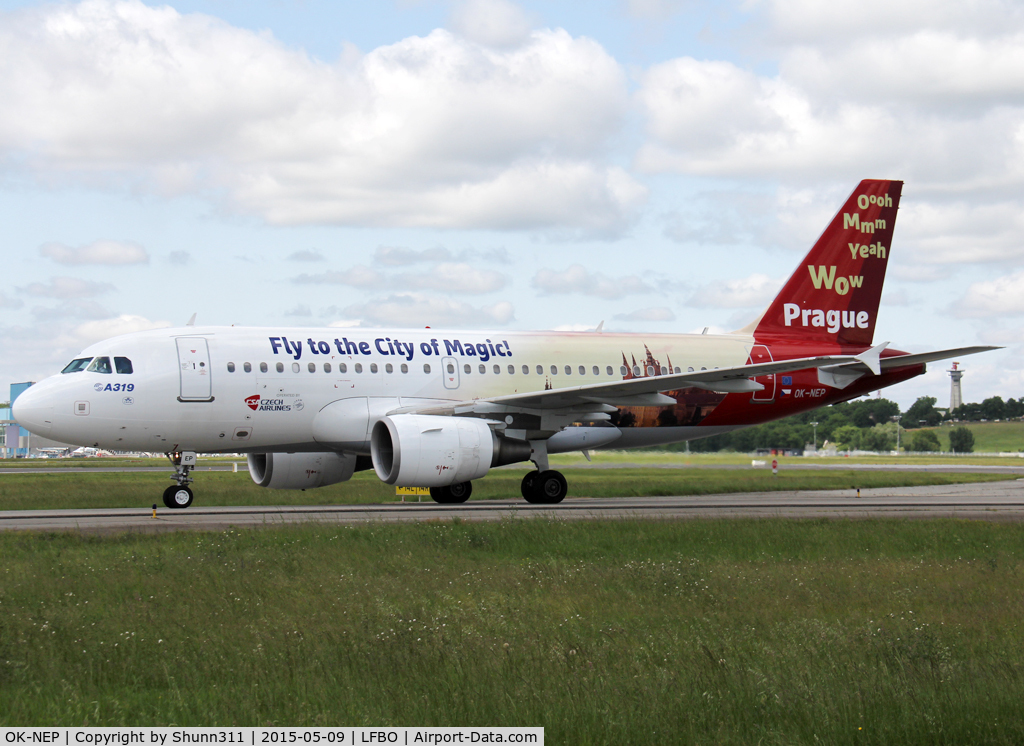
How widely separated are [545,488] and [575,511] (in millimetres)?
4306

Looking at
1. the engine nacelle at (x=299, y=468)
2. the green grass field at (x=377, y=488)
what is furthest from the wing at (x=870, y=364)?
the engine nacelle at (x=299, y=468)

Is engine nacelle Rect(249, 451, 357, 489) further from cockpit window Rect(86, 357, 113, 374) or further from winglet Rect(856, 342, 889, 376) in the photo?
winglet Rect(856, 342, 889, 376)

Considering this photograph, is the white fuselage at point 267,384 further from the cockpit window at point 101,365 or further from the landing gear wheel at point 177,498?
the landing gear wheel at point 177,498

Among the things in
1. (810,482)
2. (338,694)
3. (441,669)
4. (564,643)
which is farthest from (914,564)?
(810,482)

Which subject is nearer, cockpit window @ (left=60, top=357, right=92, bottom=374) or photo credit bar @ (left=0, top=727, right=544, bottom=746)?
photo credit bar @ (left=0, top=727, right=544, bottom=746)

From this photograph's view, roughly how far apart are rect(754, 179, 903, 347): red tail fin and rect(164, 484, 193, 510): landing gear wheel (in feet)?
52.2

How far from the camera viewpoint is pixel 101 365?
76.1 ft

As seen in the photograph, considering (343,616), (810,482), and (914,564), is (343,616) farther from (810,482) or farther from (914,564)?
(810,482)

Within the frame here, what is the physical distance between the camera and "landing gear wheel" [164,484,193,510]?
23188 millimetres

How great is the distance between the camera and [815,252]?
30.7 meters

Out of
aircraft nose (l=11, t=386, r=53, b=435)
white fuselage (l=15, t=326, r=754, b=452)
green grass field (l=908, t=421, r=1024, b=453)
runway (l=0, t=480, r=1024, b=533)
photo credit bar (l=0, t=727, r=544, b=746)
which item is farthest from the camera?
green grass field (l=908, t=421, r=1024, b=453)

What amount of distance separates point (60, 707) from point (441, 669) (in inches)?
98.0

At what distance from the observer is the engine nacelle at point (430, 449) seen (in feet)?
74.3

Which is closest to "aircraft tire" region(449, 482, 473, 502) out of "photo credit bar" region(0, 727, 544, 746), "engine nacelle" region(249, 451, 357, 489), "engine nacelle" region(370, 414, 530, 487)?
"engine nacelle" region(249, 451, 357, 489)
